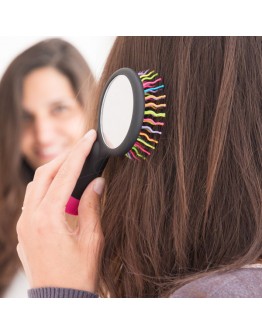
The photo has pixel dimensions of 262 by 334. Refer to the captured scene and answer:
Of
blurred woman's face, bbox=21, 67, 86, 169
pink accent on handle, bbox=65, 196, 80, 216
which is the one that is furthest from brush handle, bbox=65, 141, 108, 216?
blurred woman's face, bbox=21, 67, 86, 169

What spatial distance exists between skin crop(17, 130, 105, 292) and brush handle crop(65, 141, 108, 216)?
0.04 feet

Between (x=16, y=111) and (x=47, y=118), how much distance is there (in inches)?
4.7

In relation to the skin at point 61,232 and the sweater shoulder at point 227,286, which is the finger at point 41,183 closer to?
the skin at point 61,232

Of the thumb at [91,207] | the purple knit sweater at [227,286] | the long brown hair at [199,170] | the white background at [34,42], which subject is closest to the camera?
the purple knit sweater at [227,286]

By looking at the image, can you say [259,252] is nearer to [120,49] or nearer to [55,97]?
[120,49]

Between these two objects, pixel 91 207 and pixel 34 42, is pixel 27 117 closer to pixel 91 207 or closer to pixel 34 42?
pixel 34 42

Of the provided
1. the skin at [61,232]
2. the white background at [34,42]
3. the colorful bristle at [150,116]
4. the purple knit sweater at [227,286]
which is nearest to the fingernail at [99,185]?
the skin at [61,232]

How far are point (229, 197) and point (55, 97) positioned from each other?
40.4 inches

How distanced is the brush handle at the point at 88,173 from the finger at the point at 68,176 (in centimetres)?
1

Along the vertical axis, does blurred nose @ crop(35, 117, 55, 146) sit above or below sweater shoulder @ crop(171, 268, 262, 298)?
above

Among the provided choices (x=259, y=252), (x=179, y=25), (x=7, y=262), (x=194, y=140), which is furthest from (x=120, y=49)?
(x=7, y=262)

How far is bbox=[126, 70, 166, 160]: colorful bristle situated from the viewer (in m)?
0.77

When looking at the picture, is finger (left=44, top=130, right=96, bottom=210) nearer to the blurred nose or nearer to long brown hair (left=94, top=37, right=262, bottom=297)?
long brown hair (left=94, top=37, right=262, bottom=297)

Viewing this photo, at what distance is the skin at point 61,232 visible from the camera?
0.83 meters
